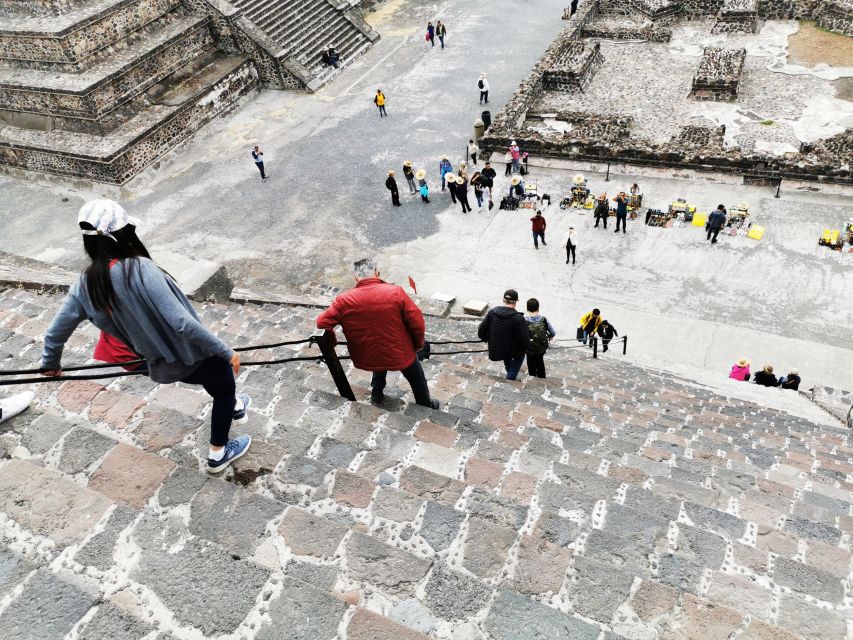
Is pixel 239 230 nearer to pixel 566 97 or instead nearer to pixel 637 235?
pixel 637 235

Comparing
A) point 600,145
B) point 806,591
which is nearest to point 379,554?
point 806,591

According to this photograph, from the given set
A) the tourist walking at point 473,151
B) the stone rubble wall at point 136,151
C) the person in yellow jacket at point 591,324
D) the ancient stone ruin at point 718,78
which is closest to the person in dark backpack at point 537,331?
the person in yellow jacket at point 591,324

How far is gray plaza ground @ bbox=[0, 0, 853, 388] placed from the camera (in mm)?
10094

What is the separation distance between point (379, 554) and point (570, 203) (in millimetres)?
11274

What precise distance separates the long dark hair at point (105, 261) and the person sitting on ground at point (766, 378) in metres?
8.09

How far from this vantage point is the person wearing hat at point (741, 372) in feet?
28.1

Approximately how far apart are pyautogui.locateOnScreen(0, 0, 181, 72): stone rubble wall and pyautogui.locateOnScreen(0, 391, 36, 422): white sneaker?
48.6 ft

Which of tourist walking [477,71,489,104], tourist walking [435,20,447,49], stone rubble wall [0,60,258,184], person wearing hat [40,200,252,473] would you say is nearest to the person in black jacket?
person wearing hat [40,200,252,473]

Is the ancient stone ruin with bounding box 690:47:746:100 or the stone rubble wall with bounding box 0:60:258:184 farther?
the ancient stone ruin with bounding box 690:47:746:100

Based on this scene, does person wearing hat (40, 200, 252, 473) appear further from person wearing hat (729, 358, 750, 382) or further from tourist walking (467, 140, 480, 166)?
tourist walking (467, 140, 480, 166)

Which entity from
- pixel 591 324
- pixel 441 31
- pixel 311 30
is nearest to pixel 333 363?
pixel 591 324

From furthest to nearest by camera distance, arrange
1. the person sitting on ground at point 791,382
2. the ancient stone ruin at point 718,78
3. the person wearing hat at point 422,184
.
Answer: the ancient stone ruin at point 718,78 < the person wearing hat at point 422,184 < the person sitting on ground at point 791,382

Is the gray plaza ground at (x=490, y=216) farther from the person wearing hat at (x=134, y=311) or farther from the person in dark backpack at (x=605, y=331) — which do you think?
the person wearing hat at (x=134, y=311)

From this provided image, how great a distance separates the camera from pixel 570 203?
518 inches
